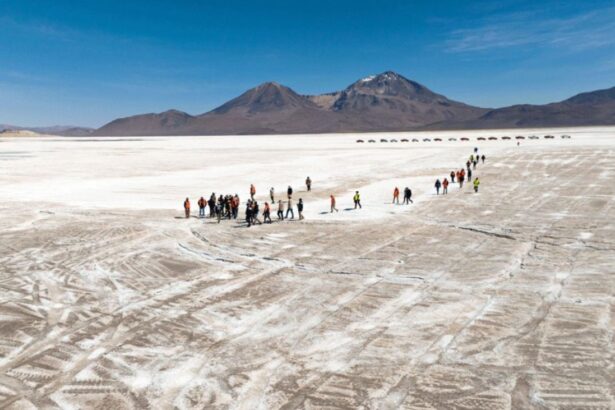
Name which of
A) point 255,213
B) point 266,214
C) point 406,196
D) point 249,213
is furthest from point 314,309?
point 406,196

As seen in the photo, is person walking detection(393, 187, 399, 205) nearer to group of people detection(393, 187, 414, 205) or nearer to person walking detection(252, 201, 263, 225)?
group of people detection(393, 187, 414, 205)

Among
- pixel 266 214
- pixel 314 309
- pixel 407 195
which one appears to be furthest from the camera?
pixel 407 195

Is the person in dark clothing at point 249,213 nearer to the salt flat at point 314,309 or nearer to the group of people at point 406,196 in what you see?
the salt flat at point 314,309

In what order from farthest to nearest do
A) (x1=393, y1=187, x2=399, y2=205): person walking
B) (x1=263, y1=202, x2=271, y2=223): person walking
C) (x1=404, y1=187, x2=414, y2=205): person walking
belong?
(x1=393, y1=187, x2=399, y2=205): person walking < (x1=404, y1=187, x2=414, y2=205): person walking < (x1=263, y1=202, x2=271, y2=223): person walking

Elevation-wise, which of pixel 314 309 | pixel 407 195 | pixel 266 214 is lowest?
pixel 314 309

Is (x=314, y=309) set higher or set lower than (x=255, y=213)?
lower

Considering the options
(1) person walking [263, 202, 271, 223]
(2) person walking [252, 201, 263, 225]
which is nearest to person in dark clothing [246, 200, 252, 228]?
(2) person walking [252, 201, 263, 225]

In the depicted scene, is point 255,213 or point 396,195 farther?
point 396,195

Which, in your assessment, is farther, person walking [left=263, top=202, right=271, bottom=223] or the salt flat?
person walking [left=263, top=202, right=271, bottom=223]

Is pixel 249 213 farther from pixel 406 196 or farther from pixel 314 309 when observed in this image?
pixel 314 309
